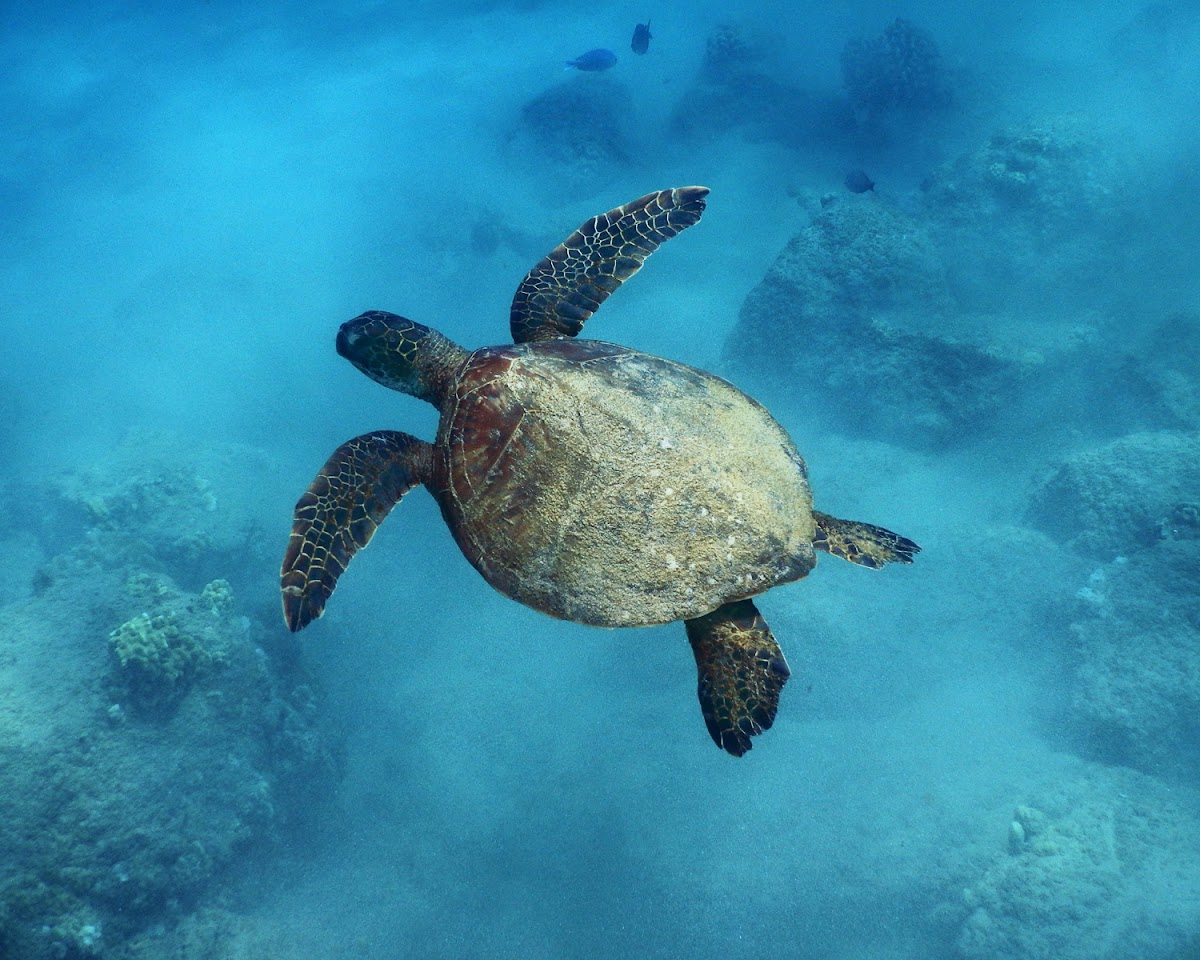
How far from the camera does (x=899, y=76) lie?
15.4 meters

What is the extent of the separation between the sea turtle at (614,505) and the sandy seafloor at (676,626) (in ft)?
16.7

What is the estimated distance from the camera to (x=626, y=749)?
7645 millimetres

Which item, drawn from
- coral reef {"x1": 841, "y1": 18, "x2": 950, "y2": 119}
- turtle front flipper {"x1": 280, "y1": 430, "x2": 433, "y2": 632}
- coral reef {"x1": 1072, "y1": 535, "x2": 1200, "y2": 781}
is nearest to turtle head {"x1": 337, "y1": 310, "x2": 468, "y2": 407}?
turtle front flipper {"x1": 280, "y1": 430, "x2": 433, "y2": 632}

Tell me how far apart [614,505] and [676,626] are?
22.2 feet

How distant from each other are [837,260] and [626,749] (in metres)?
8.90

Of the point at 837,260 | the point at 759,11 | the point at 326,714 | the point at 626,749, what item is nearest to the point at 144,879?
the point at 326,714

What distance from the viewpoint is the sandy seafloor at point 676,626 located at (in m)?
6.14

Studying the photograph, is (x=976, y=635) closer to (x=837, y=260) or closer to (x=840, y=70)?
(x=837, y=260)

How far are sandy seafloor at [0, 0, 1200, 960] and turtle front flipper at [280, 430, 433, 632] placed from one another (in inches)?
215

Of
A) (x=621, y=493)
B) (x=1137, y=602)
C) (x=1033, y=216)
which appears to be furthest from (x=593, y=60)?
(x=621, y=493)

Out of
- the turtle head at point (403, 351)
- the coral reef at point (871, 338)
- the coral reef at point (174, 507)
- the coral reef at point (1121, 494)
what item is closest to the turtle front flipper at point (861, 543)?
the turtle head at point (403, 351)

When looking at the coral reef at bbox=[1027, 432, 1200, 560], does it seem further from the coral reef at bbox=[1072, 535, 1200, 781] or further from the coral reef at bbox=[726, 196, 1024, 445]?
the coral reef at bbox=[726, 196, 1024, 445]

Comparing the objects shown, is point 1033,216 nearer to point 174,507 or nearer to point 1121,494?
point 1121,494

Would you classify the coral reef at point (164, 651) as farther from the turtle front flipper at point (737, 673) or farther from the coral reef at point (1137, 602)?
the coral reef at point (1137, 602)
